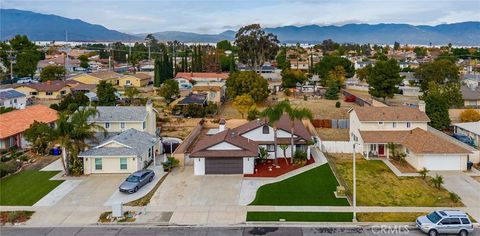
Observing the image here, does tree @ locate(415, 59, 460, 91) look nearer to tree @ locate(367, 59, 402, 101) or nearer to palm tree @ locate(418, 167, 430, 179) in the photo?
tree @ locate(367, 59, 402, 101)

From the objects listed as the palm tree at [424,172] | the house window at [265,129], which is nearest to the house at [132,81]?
the house window at [265,129]

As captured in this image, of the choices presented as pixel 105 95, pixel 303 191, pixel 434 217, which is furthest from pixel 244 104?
pixel 434 217

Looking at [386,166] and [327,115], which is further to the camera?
[327,115]

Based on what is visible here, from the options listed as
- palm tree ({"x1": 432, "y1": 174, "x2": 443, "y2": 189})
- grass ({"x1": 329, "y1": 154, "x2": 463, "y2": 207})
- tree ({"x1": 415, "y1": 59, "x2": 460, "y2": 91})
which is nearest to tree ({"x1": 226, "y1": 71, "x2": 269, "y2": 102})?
grass ({"x1": 329, "y1": 154, "x2": 463, "y2": 207})

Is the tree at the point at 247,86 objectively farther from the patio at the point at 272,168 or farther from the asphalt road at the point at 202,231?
the asphalt road at the point at 202,231

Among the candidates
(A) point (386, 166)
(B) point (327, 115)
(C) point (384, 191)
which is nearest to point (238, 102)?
(B) point (327, 115)

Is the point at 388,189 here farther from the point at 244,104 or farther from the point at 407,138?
the point at 244,104

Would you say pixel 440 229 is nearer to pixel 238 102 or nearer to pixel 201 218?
pixel 201 218
